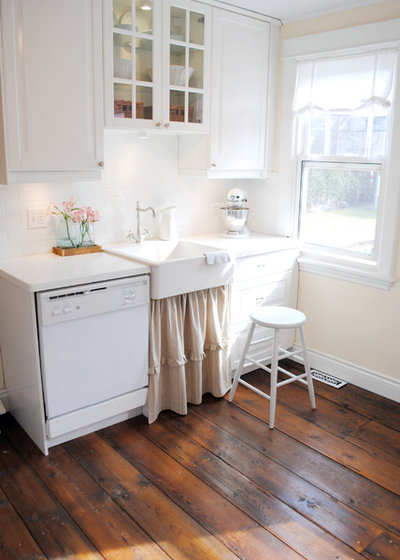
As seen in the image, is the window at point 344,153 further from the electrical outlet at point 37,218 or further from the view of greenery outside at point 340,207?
the electrical outlet at point 37,218

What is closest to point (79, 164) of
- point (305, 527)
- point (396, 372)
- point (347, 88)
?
point (347, 88)

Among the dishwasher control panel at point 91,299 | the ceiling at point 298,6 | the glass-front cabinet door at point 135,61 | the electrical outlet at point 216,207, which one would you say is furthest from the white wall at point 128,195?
the ceiling at point 298,6

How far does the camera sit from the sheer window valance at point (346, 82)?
Result: 2.99 meters

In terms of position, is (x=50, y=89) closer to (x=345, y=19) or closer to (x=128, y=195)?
(x=128, y=195)

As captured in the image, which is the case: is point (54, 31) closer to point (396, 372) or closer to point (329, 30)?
point (329, 30)

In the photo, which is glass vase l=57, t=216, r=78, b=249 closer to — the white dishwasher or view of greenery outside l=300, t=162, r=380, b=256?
the white dishwasher

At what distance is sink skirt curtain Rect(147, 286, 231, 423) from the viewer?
2.88m

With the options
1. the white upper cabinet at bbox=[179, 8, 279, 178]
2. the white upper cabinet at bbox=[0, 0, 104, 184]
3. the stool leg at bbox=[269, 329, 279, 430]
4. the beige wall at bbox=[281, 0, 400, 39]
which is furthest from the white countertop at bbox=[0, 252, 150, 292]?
the beige wall at bbox=[281, 0, 400, 39]

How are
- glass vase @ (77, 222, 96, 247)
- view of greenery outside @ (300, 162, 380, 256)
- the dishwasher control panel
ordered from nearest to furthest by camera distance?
the dishwasher control panel, glass vase @ (77, 222, 96, 247), view of greenery outside @ (300, 162, 380, 256)

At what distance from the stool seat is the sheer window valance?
1340 mm

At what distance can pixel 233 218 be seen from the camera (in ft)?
12.0

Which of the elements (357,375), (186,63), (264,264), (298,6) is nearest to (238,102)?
(186,63)

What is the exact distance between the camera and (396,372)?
3.24 m

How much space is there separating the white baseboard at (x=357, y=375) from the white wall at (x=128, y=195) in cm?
106
